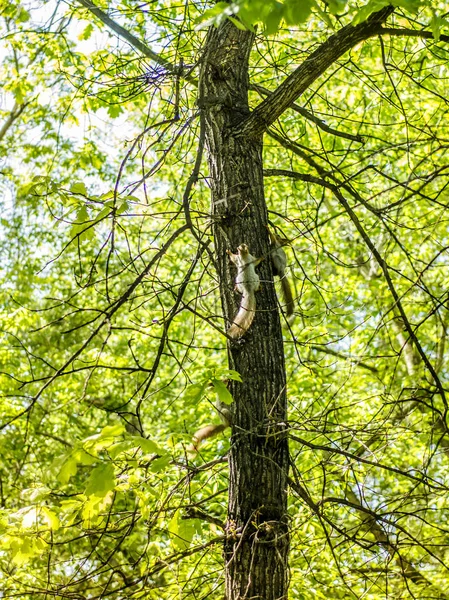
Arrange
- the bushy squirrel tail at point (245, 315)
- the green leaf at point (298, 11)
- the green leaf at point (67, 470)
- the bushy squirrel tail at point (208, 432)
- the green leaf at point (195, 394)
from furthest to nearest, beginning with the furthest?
the bushy squirrel tail at point (208, 432) < the bushy squirrel tail at point (245, 315) < the green leaf at point (195, 394) < the green leaf at point (67, 470) < the green leaf at point (298, 11)

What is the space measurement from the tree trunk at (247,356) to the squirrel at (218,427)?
70 millimetres

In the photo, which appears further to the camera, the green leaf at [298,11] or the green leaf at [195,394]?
the green leaf at [195,394]

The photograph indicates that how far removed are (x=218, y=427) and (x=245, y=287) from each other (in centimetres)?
70

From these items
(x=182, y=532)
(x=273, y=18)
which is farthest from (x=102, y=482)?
(x=273, y=18)

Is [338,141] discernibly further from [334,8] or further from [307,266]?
[334,8]

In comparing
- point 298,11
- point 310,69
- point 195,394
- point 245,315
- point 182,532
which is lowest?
point 182,532

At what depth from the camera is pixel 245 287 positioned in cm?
278

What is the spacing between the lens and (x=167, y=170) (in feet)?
29.8

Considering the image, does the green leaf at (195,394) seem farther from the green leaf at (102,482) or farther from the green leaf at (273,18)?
the green leaf at (273,18)

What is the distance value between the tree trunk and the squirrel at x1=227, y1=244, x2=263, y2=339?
1.8 inches

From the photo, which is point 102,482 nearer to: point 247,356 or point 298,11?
point 247,356

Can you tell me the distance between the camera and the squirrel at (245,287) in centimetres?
274

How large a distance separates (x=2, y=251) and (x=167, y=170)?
126 inches

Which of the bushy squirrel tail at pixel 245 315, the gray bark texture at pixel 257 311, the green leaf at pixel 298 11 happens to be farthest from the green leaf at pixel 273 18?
the bushy squirrel tail at pixel 245 315
